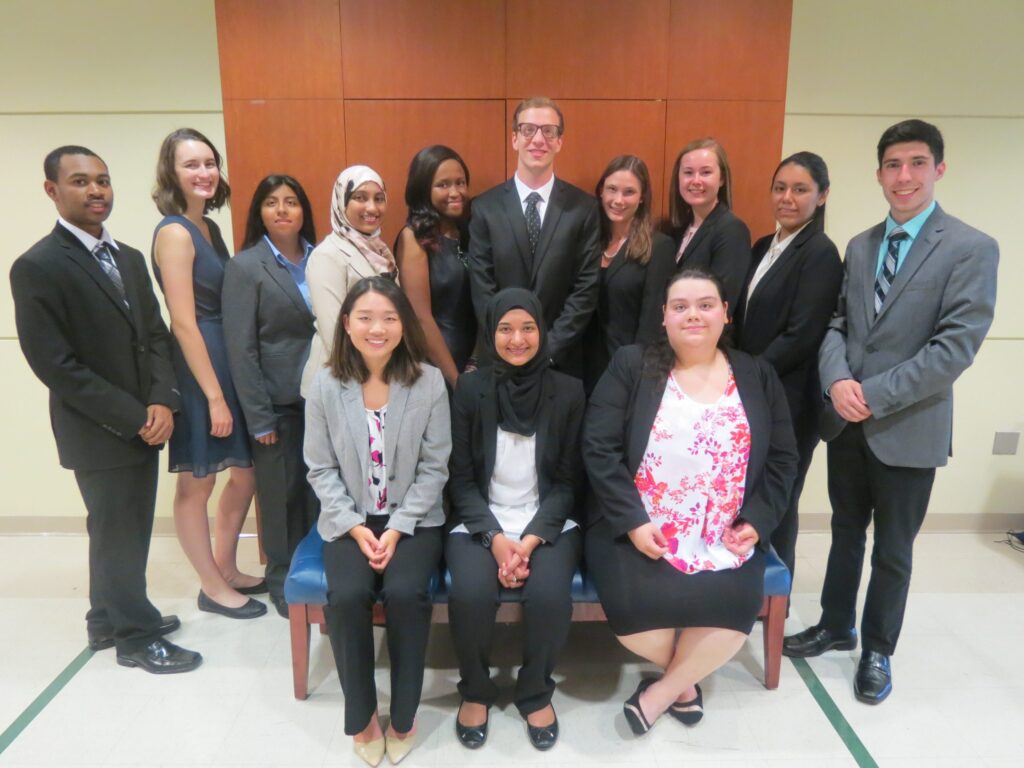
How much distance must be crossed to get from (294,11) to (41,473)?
2.67m

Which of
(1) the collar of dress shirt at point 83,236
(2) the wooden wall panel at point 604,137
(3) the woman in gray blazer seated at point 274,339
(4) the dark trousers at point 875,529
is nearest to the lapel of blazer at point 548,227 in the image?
(2) the wooden wall panel at point 604,137

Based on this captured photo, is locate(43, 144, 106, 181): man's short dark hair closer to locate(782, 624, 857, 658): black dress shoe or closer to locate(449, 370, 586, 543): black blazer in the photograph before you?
locate(449, 370, 586, 543): black blazer

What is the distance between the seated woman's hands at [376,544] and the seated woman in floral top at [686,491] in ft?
2.15

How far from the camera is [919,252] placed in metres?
2.24

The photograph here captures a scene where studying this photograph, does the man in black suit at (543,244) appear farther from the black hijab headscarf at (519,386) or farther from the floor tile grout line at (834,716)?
the floor tile grout line at (834,716)

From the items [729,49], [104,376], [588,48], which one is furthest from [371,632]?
[729,49]

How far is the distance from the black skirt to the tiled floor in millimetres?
380

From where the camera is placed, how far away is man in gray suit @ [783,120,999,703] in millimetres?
2174

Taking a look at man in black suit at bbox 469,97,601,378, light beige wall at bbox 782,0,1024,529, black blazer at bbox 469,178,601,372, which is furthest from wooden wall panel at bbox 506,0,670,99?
light beige wall at bbox 782,0,1024,529

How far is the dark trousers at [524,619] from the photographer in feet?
7.27

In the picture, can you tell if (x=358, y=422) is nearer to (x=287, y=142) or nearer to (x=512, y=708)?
(x=512, y=708)

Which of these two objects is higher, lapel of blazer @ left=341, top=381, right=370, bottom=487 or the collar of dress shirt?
the collar of dress shirt

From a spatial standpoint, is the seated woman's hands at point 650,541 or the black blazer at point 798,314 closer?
the seated woman's hands at point 650,541

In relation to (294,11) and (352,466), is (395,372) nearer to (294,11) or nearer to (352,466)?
(352,466)
